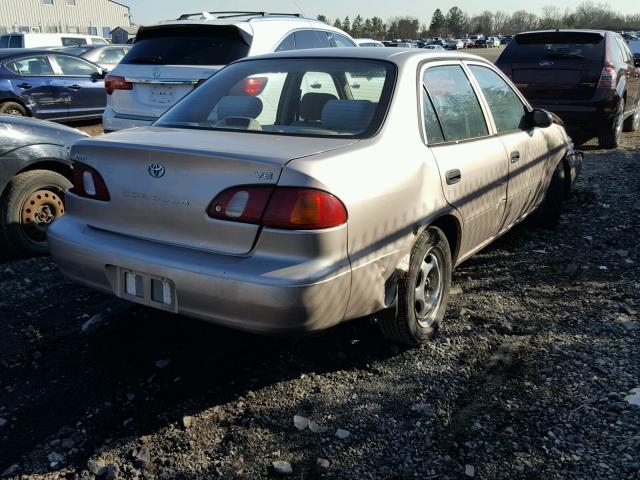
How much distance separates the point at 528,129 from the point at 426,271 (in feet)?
6.46

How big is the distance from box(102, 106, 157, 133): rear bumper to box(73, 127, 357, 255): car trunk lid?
3.51 metres

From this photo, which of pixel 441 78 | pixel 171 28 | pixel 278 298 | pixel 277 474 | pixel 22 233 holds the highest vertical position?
pixel 171 28

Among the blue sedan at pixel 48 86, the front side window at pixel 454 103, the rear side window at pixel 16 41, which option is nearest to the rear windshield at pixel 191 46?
the front side window at pixel 454 103

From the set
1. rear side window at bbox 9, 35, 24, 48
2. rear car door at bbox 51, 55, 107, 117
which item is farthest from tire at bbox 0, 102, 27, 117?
rear side window at bbox 9, 35, 24, 48

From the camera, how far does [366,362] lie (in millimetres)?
3416

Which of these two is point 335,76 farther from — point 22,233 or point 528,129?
point 22,233

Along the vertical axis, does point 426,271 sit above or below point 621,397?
above

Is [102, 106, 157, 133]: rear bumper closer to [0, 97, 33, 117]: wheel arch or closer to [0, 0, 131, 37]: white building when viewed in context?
[0, 97, 33, 117]: wheel arch

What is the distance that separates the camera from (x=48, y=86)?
37.7 feet

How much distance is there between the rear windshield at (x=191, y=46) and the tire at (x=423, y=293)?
148 inches

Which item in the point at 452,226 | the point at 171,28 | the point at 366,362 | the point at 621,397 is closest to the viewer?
the point at 621,397

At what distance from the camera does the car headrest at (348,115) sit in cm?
326

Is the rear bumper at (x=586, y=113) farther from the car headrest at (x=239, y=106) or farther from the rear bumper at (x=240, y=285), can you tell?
the rear bumper at (x=240, y=285)

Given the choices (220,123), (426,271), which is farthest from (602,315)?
(220,123)
